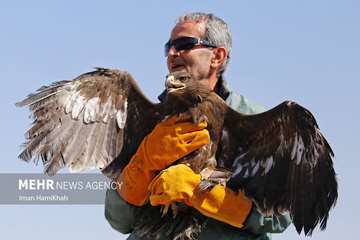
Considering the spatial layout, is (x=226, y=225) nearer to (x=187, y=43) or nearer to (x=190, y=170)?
(x=190, y=170)

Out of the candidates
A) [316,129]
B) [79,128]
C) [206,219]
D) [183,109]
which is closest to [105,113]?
[79,128]

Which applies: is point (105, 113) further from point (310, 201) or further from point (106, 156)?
point (310, 201)

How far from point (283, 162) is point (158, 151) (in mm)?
851

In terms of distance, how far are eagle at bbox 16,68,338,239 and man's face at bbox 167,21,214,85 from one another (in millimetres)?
60

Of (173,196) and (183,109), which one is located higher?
(183,109)

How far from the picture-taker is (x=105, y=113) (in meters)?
7.03

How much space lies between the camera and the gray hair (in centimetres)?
674

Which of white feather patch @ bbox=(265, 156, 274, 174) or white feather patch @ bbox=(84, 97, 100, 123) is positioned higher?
white feather patch @ bbox=(84, 97, 100, 123)

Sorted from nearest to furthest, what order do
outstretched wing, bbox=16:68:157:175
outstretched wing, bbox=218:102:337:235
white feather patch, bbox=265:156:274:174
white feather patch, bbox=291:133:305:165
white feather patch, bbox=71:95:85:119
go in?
1. outstretched wing, bbox=218:102:337:235
2. white feather patch, bbox=291:133:305:165
3. white feather patch, bbox=265:156:274:174
4. outstretched wing, bbox=16:68:157:175
5. white feather patch, bbox=71:95:85:119

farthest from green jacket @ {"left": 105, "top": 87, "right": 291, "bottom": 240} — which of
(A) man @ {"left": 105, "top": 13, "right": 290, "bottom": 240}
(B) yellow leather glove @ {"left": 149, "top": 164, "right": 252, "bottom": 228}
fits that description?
(B) yellow leather glove @ {"left": 149, "top": 164, "right": 252, "bottom": 228}

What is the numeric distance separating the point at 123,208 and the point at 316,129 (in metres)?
1.49

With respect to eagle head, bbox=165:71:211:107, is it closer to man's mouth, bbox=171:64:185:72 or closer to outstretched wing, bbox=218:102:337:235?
man's mouth, bbox=171:64:185:72

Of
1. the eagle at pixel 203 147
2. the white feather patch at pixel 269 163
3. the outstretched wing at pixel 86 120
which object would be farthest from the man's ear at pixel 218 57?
the white feather patch at pixel 269 163

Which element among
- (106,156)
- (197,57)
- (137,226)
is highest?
(197,57)
